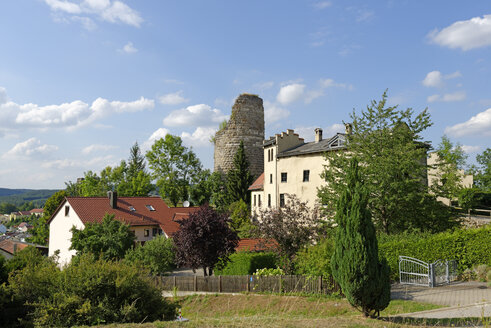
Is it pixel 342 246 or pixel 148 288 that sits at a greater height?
pixel 342 246

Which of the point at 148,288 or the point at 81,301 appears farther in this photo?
the point at 148,288

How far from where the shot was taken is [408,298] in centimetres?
1492

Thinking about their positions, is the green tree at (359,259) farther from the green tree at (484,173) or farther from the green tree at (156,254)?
the green tree at (484,173)

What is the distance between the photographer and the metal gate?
56.8ft

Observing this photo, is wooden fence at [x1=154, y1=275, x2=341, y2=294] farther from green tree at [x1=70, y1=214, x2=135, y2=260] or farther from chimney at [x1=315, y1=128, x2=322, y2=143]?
chimney at [x1=315, y1=128, x2=322, y2=143]

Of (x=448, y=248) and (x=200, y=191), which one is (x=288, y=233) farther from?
→ (x=200, y=191)

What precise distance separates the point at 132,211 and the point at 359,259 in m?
33.5

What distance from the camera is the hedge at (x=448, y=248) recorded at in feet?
61.0

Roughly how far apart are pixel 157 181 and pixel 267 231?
1277 inches

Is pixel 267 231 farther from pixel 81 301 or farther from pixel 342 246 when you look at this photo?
pixel 81 301

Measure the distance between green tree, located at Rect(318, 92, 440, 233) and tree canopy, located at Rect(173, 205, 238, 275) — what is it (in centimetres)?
681

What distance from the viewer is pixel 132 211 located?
40094 millimetres

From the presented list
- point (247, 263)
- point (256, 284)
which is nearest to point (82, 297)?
point (256, 284)

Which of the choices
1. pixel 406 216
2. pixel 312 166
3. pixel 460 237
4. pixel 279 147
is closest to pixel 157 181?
pixel 279 147
